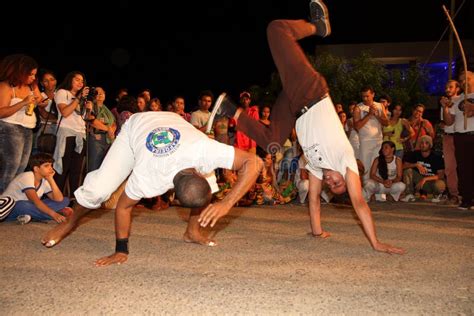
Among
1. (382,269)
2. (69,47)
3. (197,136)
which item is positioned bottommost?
(382,269)

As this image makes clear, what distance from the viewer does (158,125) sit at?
448cm

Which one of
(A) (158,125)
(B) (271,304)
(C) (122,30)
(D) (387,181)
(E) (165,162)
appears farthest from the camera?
(C) (122,30)

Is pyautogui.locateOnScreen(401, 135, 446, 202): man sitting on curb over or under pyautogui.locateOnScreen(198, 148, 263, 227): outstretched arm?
under

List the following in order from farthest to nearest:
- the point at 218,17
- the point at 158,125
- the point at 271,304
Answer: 1. the point at 218,17
2. the point at 158,125
3. the point at 271,304

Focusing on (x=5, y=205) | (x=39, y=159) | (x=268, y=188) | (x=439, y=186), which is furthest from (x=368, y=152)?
(x=5, y=205)

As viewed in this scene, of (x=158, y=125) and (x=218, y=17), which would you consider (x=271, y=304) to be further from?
(x=218, y=17)

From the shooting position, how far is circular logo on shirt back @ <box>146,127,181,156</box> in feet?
13.8

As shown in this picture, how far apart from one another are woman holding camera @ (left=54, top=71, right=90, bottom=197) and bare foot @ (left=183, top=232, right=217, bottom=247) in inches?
118

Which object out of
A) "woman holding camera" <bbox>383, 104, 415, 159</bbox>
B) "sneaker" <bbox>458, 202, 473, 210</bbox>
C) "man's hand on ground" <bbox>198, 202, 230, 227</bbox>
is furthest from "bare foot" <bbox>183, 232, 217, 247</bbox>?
"woman holding camera" <bbox>383, 104, 415, 159</bbox>

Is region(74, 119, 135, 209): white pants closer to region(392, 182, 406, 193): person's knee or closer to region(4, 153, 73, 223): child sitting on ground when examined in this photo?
region(4, 153, 73, 223): child sitting on ground

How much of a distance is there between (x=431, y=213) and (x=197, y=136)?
203 inches

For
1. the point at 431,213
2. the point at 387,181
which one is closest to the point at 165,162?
the point at 431,213

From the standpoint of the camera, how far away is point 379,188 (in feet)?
33.4

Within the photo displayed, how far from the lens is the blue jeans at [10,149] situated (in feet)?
22.6
